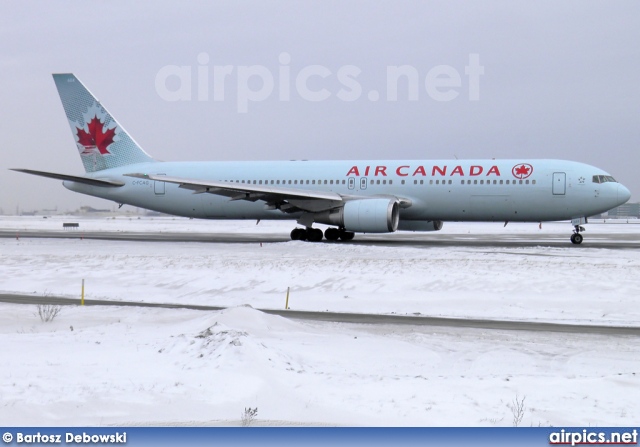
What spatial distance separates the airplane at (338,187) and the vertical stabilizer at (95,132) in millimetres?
60

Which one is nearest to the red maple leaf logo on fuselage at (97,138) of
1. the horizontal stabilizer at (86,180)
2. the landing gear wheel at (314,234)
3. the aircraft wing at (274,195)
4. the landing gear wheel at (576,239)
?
the horizontal stabilizer at (86,180)

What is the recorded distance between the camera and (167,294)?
1991cm

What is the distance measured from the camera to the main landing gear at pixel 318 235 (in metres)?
34.9

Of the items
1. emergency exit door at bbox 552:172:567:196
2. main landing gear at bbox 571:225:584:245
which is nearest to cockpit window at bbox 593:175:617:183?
emergency exit door at bbox 552:172:567:196

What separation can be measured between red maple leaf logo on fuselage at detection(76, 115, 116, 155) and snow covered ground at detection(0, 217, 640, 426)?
17708 millimetres

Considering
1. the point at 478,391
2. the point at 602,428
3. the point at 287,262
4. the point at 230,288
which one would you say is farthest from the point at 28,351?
the point at 287,262

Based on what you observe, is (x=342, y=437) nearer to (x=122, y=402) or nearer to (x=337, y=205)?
(x=122, y=402)

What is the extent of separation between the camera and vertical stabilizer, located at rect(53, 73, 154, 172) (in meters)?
40.0

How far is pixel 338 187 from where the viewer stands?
35.5 m

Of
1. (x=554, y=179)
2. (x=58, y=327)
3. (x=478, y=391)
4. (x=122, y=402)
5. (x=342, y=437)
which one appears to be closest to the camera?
(x=342, y=437)

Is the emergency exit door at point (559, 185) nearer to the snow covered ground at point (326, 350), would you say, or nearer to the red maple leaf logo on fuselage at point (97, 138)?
the snow covered ground at point (326, 350)

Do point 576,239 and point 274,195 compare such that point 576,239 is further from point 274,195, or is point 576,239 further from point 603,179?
point 274,195

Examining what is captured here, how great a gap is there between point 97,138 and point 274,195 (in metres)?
13.4

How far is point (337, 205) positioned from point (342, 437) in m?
27.0
